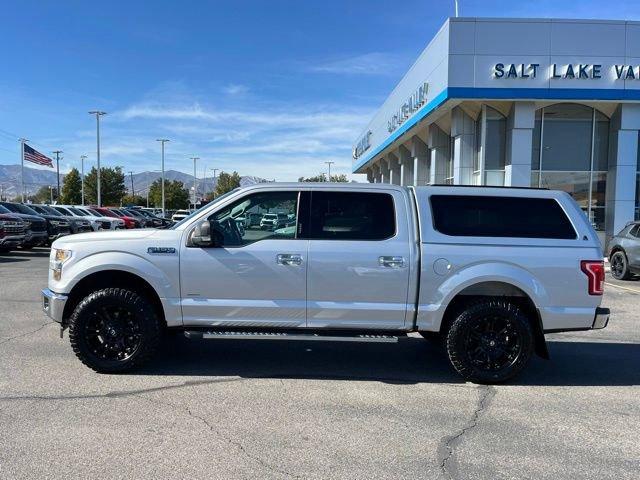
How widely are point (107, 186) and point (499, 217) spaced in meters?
77.7

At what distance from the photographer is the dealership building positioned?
18797 mm

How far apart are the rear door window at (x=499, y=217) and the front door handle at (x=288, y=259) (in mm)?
1427

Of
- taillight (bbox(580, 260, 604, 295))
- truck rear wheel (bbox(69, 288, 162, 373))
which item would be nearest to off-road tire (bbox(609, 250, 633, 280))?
taillight (bbox(580, 260, 604, 295))

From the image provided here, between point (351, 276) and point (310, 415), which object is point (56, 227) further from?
point (310, 415)

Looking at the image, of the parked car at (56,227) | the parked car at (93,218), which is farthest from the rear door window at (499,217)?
the parked car at (93,218)

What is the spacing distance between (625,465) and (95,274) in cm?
495

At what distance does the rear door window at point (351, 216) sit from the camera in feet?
18.5

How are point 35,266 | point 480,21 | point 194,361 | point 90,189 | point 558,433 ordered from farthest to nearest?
point 90,189 → point 480,21 → point 35,266 → point 194,361 → point 558,433

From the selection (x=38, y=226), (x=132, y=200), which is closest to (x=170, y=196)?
(x=132, y=200)

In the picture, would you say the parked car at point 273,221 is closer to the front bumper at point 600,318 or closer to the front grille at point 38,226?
the front bumper at point 600,318

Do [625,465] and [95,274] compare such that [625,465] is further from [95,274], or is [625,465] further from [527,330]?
[95,274]

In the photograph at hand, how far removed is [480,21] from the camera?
1886 cm

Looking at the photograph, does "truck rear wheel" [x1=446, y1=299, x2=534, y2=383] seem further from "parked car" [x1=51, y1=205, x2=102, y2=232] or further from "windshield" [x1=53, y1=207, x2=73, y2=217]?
"windshield" [x1=53, y1=207, x2=73, y2=217]

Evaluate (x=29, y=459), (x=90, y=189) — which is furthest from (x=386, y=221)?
(x=90, y=189)
